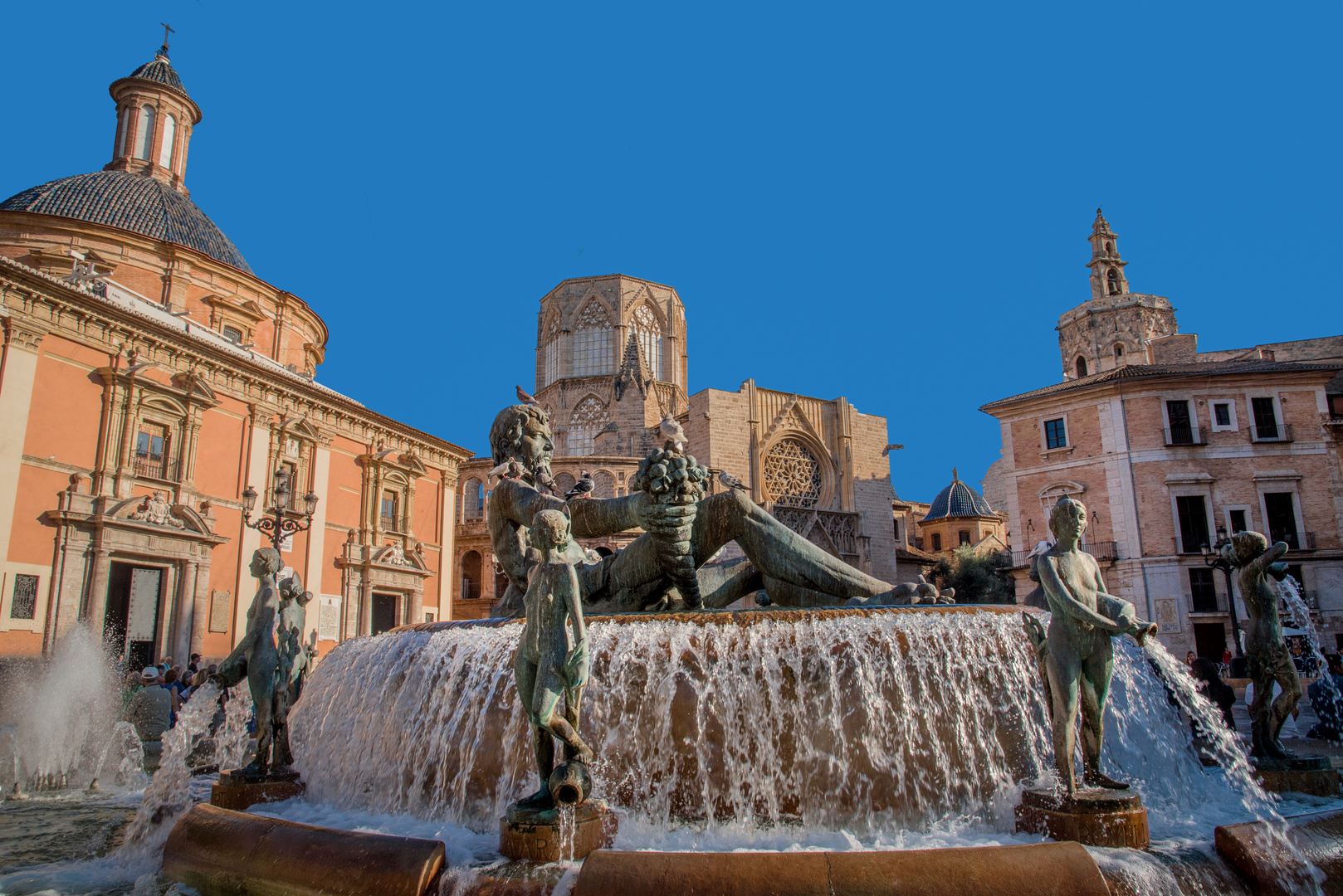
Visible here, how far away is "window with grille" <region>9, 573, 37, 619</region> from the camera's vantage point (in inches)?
600

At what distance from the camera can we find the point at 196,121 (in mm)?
29375

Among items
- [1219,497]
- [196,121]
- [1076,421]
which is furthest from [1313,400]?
[196,121]

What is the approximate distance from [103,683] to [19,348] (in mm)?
7674

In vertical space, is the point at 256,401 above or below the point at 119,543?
above

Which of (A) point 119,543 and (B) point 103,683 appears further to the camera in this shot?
(A) point 119,543

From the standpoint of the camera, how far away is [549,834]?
3.19 meters

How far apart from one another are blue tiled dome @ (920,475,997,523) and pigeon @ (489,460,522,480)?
45766mm

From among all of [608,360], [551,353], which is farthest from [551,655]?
[551,353]

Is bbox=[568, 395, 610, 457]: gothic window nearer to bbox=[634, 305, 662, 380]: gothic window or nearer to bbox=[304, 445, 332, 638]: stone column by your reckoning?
bbox=[634, 305, 662, 380]: gothic window

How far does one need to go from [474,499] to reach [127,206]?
17934 millimetres

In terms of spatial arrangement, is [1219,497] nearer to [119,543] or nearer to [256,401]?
[256,401]

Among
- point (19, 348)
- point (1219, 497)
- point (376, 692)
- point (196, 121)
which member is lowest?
point (376, 692)

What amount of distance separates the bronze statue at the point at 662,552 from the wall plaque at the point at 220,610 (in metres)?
15.9

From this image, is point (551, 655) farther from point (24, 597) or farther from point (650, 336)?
point (650, 336)
